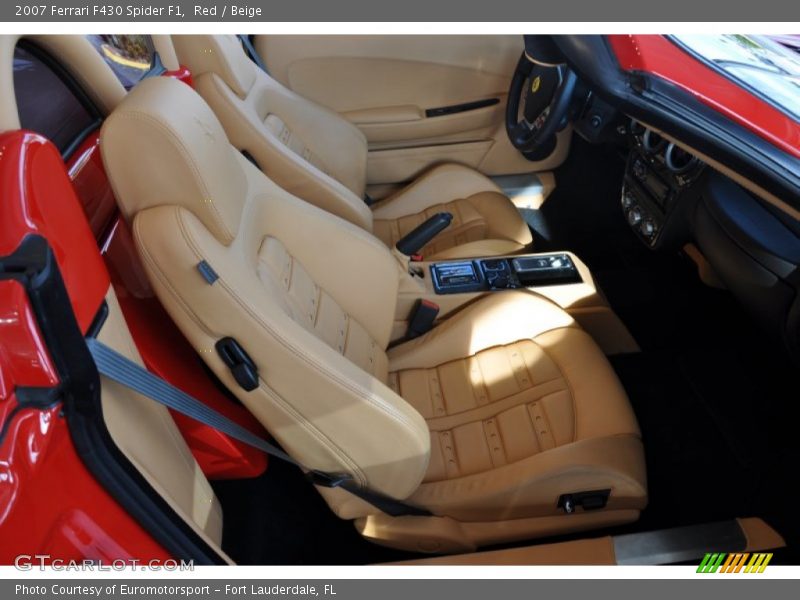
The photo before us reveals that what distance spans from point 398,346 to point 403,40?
3.53 ft

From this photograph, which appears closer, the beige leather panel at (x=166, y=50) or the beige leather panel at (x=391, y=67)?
the beige leather panel at (x=166, y=50)

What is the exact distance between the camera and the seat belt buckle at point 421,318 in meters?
1.33

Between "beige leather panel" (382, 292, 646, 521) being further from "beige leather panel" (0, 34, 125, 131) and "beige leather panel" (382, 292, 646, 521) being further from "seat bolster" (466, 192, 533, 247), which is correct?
"beige leather panel" (0, 34, 125, 131)

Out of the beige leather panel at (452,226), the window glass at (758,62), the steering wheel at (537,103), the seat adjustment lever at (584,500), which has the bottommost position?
the seat adjustment lever at (584,500)

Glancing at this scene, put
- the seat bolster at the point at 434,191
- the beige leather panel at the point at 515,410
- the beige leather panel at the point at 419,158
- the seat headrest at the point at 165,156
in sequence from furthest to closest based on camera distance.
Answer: the beige leather panel at the point at 419,158, the seat bolster at the point at 434,191, the beige leather panel at the point at 515,410, the seat headrest at the point at 165,156

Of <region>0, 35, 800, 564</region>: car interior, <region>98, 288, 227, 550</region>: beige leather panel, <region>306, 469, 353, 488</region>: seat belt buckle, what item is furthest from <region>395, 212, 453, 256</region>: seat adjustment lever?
<region>98, 288, 227, 550</region>: beige leather panel

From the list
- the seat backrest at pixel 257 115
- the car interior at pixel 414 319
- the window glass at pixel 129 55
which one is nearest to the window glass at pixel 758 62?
the car interior at pixel 414 319

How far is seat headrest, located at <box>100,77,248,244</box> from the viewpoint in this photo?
29.1 inches

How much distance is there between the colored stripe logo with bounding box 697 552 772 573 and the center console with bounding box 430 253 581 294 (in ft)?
2.26

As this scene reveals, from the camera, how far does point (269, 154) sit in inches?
56.1

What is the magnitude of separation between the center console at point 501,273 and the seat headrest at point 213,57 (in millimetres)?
696

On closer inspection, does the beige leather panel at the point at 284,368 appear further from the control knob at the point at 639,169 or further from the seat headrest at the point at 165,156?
the control knob at the point at 639,169

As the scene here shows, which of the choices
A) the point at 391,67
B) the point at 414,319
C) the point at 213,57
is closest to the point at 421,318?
the point at 414,319

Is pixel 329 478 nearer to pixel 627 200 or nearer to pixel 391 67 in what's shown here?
pixel 627 200
